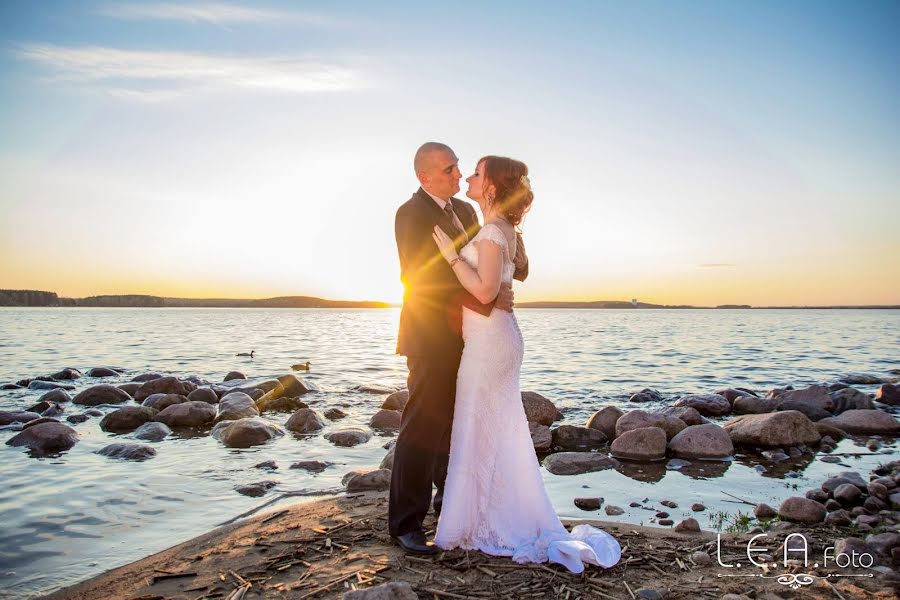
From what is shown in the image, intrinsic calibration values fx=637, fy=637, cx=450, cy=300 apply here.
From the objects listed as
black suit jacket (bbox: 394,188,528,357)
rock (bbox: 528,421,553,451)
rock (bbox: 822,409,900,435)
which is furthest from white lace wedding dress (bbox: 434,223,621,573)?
rock (bbox: 822,409,900,435)

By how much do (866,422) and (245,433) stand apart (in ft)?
35.8

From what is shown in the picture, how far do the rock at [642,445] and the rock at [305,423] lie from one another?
212 inches

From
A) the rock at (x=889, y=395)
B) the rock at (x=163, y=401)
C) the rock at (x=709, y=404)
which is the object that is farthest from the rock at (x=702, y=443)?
the rock at (x=163, y=401)

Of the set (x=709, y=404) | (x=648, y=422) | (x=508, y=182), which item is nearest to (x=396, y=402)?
(x=648, y=422)

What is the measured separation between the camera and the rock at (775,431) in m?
10.1

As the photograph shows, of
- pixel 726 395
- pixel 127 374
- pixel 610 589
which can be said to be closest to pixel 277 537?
pixel 610 589

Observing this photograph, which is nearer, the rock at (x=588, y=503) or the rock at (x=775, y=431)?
the rock at (x=588, y=503)

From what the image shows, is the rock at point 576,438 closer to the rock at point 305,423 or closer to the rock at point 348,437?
the rock at point 348,437

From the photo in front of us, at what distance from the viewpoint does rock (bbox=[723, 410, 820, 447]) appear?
10.1 metres

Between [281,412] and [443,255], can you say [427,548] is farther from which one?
[281,412]

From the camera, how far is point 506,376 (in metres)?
5.00

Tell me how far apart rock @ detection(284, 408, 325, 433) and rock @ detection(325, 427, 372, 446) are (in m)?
0.80

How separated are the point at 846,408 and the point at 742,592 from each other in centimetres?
1132

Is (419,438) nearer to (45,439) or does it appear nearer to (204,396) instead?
(45,439)
